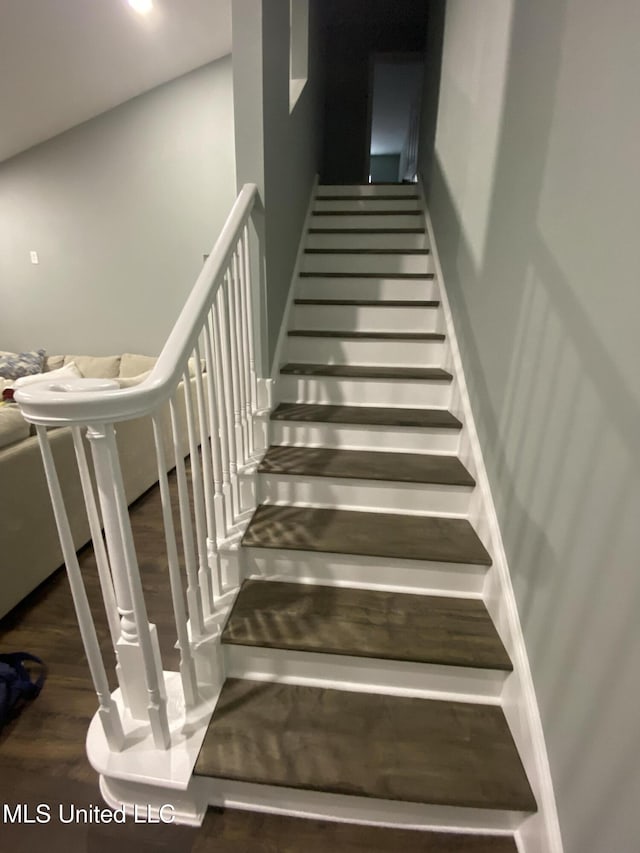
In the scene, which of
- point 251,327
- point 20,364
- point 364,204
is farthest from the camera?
point 20,364

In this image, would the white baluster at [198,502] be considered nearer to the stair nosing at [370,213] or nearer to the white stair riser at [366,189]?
the stair nosing at [370,213]

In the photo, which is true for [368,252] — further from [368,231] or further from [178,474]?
[178,474]

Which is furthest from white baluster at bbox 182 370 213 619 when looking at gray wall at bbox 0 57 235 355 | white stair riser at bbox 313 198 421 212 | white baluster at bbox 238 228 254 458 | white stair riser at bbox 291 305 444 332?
gray wall at bbox 0 57 235 355

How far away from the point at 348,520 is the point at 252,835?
89cm

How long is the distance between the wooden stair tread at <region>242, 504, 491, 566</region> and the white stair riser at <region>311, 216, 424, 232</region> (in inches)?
81.5

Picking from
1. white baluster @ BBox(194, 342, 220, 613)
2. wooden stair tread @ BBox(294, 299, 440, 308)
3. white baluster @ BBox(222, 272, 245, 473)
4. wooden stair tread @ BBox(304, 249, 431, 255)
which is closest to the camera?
white baluster @ BBox(194, 342, 220, 613)

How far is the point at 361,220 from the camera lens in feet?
9.45

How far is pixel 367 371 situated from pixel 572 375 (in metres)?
1.10

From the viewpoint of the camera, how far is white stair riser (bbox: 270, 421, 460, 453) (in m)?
1.80

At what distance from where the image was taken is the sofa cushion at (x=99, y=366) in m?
3.88

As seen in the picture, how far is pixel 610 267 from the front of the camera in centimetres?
86

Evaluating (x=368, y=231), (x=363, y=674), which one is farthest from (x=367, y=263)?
(x=363, y=674)

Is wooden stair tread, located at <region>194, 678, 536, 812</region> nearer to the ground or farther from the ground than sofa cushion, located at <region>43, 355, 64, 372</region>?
nearer to the ground

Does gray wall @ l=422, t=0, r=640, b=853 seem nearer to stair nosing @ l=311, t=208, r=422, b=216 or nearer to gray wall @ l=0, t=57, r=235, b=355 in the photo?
stair nosing @ l=311, t=208, r=422, b=216
